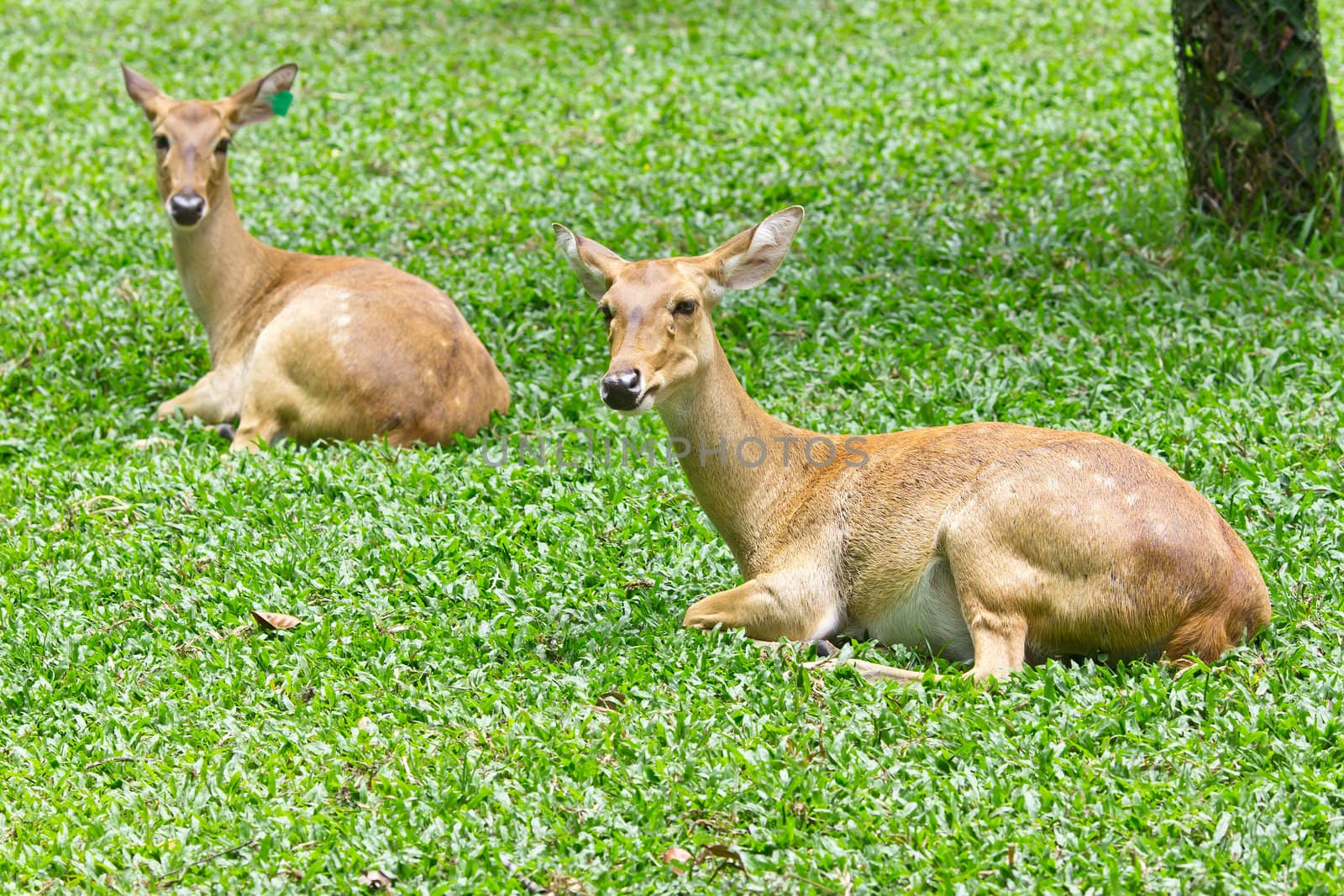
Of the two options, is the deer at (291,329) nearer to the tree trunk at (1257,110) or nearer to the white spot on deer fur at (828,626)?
the white spot on deer fur at (828,626)

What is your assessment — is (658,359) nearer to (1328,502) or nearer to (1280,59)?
(1328,502)

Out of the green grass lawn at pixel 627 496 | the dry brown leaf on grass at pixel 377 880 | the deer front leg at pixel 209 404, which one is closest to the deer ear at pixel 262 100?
the green grass lawn at pixel 627 496

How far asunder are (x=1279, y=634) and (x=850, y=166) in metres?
6.34

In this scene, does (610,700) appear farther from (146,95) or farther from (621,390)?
(146,95)

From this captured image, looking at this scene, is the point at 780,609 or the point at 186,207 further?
the point at 186,207

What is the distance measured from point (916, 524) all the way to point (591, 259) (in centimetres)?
155

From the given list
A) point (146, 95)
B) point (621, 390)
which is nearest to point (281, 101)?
point (146, 95)

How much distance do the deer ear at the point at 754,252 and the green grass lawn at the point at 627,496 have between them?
3.95 feet

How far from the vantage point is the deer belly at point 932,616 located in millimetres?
5062

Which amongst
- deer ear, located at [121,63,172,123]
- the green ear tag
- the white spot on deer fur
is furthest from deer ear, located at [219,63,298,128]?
the white spot on deer fur

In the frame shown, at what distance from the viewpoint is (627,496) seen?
677 cm

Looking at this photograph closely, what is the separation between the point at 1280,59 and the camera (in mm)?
8531

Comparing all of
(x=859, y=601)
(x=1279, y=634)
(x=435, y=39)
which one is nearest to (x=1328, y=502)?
(x=1279, y=634)

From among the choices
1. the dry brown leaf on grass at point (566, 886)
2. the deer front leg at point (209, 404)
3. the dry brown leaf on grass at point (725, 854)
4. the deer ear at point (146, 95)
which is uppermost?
the deer ear at point (146, 95)
